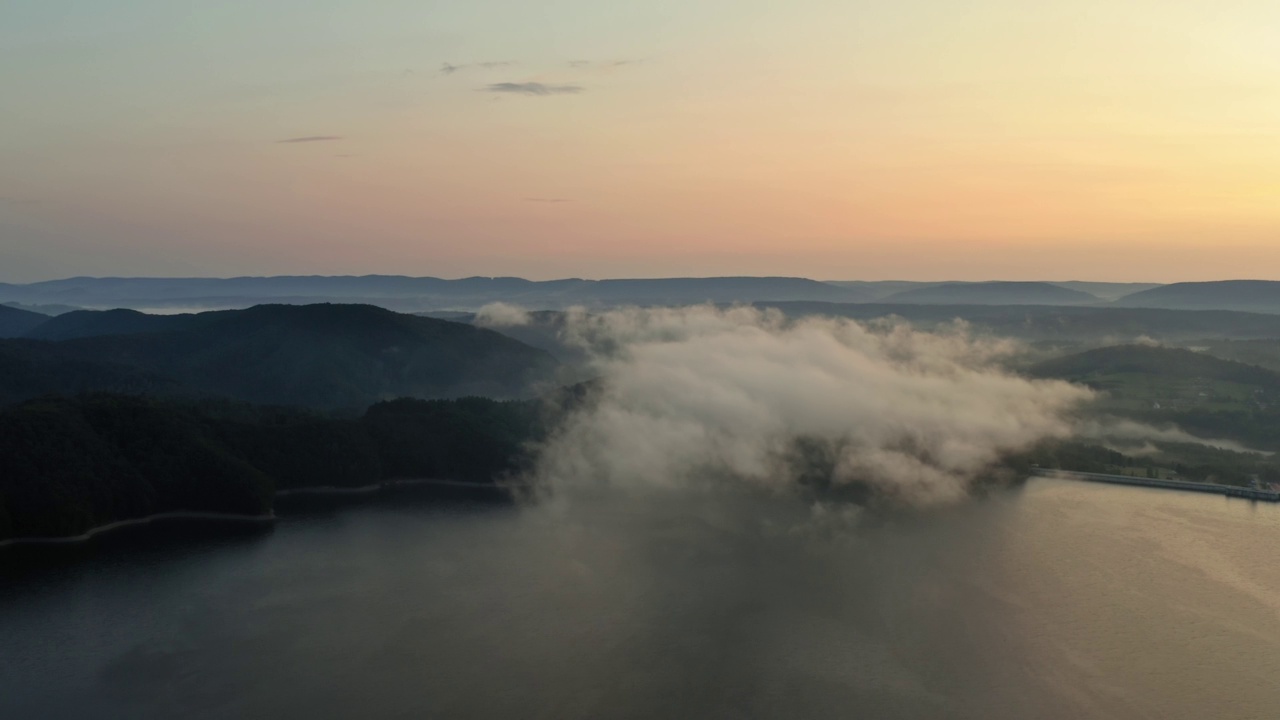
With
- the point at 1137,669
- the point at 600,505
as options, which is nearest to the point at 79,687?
the point at 600,505

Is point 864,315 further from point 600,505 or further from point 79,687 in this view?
point 79,687

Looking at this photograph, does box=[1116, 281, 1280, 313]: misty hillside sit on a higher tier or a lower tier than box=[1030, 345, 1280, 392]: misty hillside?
higher

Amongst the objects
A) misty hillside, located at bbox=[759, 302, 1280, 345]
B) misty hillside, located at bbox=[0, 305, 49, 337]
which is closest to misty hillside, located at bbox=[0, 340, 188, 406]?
misty hillside, located at bbox=[0, 305, 49, 337]

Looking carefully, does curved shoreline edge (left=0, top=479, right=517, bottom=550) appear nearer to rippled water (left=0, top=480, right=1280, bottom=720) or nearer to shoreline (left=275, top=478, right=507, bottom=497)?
shoreline (left=275, top=478, right=507, bottom=497)

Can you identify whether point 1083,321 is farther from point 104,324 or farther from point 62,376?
point 104,324

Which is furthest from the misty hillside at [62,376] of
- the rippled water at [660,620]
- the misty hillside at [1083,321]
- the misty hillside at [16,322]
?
the misty hillside at [1083,321]

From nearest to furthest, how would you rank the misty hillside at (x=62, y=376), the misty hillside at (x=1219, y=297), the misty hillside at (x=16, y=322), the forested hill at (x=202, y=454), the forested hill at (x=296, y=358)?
the forested hill at (x=202, y=454)
the misty hillside at (x=62, y=376)
the forested hill at (x=296, y=358)
the misty hillside at (x=16, y=322)
the misty hillside at (x=1219, y=297)

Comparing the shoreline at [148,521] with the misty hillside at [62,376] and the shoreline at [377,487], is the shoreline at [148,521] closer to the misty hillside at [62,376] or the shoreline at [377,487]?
the shoreline at [377,487]

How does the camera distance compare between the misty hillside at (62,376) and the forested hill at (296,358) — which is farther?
the forested hill at (296,358)
